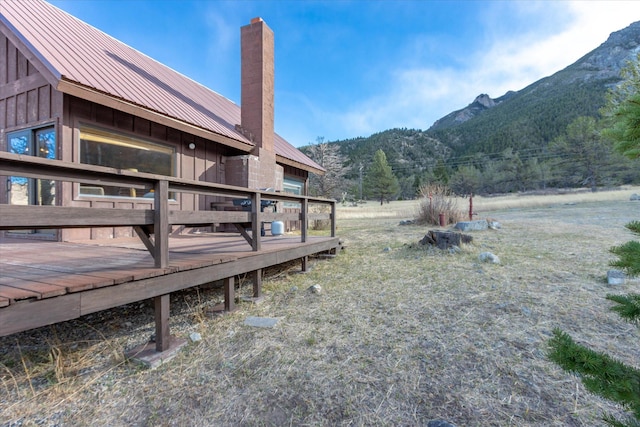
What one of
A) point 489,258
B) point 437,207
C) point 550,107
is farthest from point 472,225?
point 550,107

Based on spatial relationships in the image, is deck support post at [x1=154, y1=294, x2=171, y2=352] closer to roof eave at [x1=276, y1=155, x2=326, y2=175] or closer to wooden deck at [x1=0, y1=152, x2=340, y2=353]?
wooden deck at [x1=0, y1=152, x2=340, y2=353]

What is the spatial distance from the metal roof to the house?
0.08 ft

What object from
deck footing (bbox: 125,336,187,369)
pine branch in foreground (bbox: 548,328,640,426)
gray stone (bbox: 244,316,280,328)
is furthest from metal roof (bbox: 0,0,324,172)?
pine branch in foreground (bbox: 548,328,640,426)

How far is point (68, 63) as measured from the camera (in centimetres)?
445

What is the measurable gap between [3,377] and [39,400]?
574mm

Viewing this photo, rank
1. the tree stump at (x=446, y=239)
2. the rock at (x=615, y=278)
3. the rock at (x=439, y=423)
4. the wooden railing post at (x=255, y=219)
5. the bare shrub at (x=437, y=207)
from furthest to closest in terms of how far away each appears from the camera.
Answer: the bare shrub at (x=437, y=207), the tree stump at (x=446, y=239), the rock at (x=615, y=278), the wooden railing post at (x=255, y=219), the rock at (x=439, y=423)

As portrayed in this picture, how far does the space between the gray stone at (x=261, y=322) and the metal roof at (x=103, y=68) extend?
3989mm

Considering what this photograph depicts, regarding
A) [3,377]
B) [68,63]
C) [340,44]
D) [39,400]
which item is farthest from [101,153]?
[340,44]

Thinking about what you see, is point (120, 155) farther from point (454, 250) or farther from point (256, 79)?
point (454, 250)

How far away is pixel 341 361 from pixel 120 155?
518 centimetres

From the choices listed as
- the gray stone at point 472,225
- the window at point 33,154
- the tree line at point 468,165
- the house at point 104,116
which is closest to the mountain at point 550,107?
the tree line at point 468,165

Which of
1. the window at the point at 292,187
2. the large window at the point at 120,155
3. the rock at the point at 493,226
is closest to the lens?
the large window at the point at 120,155

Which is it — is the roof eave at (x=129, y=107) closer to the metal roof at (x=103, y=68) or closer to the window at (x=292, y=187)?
the metal roof at (x=103, y=68)

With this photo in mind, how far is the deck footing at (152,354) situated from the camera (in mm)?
2301
